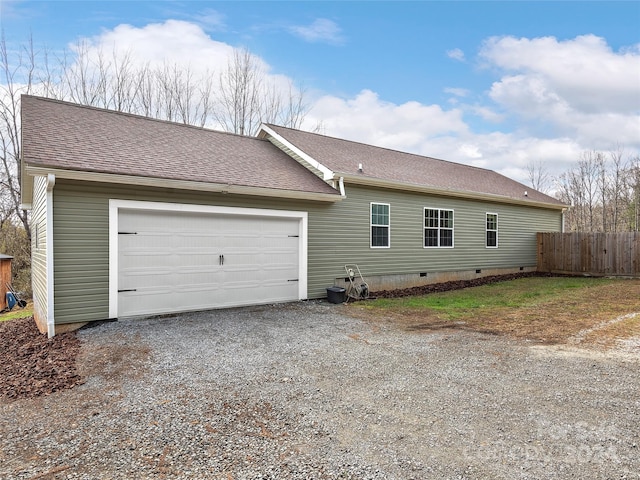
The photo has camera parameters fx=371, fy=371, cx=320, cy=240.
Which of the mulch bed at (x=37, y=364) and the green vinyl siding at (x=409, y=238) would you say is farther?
the green vinyl siding at (x=409, y=238)

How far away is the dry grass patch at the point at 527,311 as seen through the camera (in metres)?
6.16

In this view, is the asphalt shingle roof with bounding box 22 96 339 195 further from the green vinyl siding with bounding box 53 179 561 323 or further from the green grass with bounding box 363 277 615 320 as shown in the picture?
the green grass with bounding box 363 277 615 320

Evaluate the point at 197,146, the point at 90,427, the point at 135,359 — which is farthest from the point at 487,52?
the point at 90,427

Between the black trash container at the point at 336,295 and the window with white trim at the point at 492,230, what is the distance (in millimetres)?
7459

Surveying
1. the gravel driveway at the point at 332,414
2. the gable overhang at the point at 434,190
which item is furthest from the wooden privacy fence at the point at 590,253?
the gravel driveway at the point at 332,414

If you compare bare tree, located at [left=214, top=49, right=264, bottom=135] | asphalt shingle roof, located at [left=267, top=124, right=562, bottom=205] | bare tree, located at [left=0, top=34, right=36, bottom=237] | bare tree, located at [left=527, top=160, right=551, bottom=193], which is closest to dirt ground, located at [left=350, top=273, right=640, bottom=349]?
asphalt shingle roof, located at [left=267, top=124, right=562, bottom=205]

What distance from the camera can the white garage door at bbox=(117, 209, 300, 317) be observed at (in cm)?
684

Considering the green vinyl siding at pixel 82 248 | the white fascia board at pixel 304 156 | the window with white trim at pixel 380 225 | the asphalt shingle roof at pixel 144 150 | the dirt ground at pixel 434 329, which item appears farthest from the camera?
the window with white trim at pixel 380 225

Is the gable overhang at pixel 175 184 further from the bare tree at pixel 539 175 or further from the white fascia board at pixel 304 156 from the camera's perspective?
the bare tree at pixel 539 175

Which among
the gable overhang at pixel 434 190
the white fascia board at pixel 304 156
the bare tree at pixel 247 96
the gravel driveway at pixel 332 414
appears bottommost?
the gravel driveway at pixel 332 414

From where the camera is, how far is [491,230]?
546 inches

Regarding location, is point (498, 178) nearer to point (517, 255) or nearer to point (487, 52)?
point (517, 255)

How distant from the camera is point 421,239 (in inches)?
456

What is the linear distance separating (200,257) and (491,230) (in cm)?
1089
